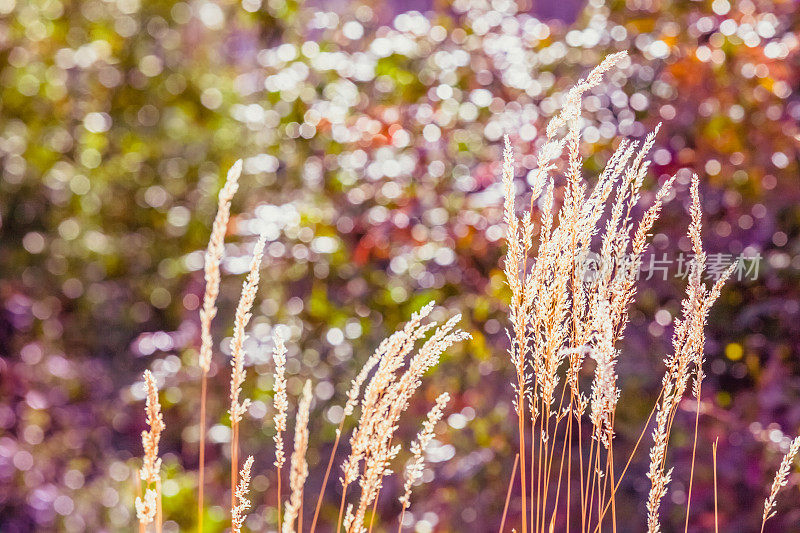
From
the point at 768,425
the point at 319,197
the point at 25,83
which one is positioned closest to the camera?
the point at 768,425

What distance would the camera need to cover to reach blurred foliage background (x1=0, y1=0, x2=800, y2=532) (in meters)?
1.62

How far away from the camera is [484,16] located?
7.02 ft

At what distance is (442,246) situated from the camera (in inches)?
73.3

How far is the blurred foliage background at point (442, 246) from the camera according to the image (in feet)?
5.31

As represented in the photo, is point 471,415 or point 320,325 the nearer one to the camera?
point 471,415

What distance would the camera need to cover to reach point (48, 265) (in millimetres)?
3477

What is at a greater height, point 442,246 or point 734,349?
point 442,246

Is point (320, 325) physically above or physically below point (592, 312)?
below

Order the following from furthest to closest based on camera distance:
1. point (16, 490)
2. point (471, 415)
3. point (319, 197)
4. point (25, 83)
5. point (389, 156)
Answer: point (25, 83) → point (16, 490) → point (319, 197) → point (389, 156) → point (471, 415)

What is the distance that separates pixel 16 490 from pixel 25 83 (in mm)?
1680

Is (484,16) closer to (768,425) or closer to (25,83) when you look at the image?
(768,425)

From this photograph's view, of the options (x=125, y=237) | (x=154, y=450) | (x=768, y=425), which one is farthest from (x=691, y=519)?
(x=125, y=237)

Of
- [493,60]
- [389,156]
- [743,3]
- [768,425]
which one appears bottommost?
[768,425]

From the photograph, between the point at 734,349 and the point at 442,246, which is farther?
the point at 442,246
